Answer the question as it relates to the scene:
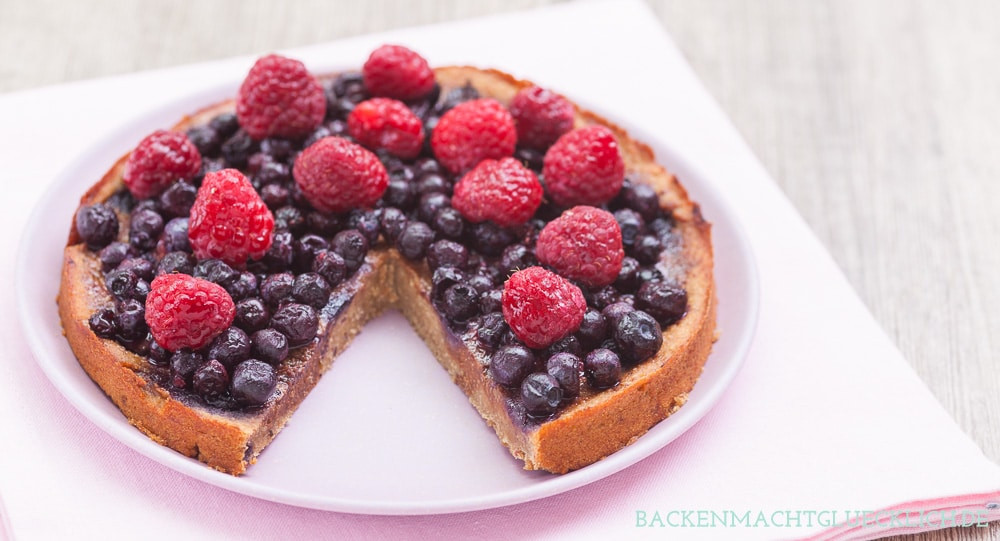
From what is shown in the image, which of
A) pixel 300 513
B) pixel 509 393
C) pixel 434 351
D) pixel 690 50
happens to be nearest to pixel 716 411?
pixel 509 393

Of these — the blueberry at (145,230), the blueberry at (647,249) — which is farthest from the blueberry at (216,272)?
the blueberry at (647,249)

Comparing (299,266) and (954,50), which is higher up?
(299,266)

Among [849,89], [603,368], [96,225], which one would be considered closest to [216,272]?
[96,225]

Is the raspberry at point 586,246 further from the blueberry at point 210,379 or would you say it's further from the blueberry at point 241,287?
the blueberry at point 210,379

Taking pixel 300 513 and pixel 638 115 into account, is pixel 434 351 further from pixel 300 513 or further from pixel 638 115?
pixel 638 115

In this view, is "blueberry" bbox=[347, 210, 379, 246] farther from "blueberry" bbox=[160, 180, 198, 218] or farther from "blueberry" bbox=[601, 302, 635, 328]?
"blueberry" bbox=[601, 302, 635, 328]

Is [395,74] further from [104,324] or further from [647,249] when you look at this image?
[104,324]
